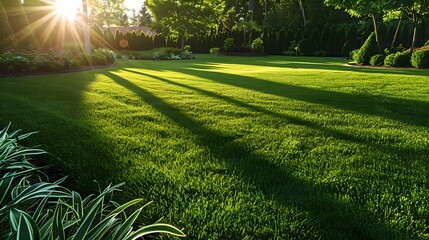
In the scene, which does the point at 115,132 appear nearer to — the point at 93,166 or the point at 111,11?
the point at 93,166

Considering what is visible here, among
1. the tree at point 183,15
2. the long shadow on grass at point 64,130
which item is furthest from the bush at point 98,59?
the tree at point 183,15

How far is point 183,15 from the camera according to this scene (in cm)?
3488

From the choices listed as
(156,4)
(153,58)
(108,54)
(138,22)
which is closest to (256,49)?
(153,58)

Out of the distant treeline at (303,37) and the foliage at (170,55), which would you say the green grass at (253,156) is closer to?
the foliage at (170,55)

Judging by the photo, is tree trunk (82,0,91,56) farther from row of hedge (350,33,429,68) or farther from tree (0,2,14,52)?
row of hedge (350,33,429,68)

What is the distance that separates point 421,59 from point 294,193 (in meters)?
13.0

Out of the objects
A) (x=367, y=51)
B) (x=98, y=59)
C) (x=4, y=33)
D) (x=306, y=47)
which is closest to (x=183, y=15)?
(x=306, y=47)

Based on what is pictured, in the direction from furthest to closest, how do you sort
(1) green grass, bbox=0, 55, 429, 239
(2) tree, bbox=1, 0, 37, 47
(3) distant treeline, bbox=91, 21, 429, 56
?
(3) distant treeline, bbox=91, 21, 429, 56
(2) tree, bbox=1, 0, 37, 47
(1) green grass, bbox=0, 55, 429, 239

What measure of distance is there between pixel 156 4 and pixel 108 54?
23240 mm

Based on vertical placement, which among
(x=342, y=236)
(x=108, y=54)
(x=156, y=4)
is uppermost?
(x=156, y=4)

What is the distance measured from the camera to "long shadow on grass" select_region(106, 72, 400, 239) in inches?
68.1

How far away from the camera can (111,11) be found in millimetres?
66312

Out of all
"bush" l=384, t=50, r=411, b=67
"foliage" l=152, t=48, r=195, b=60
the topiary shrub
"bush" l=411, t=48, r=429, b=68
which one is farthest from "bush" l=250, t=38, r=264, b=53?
"bush" l=411, t=48, r=429, b=68

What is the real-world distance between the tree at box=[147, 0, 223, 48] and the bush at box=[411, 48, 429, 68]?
87.2 ft
